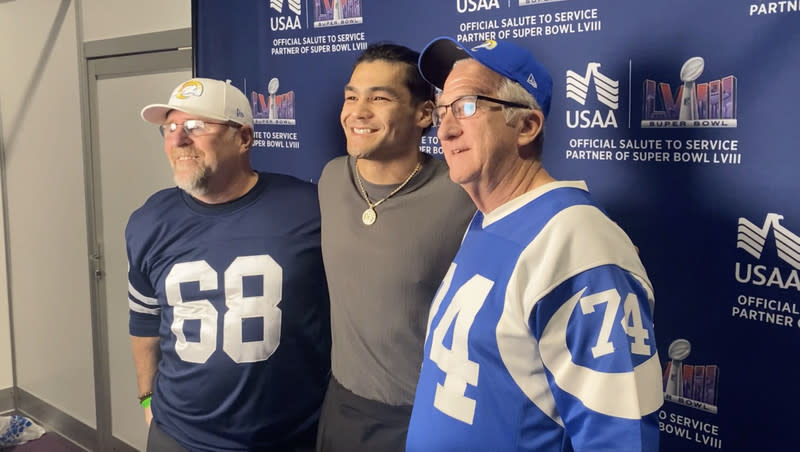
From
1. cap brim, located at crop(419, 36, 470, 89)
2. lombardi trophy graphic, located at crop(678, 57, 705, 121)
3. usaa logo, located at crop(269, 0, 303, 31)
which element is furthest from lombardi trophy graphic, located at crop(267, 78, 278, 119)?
lombardi trophy graphic, located at crop(678, 57, 705, 121)

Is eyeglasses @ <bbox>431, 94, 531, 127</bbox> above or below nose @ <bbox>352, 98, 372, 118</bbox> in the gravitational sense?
below

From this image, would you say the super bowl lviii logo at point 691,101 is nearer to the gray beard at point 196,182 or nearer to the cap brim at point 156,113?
the gray beard at point 196,182

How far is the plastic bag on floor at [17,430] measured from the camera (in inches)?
154

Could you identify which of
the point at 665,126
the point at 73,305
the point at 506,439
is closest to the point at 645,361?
the point at 506,439

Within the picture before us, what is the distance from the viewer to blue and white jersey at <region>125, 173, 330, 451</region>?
1869 mm

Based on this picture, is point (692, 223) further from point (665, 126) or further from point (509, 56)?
point (509, 56)

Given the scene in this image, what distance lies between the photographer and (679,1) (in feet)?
4.83

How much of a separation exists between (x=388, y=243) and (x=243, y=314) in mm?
484

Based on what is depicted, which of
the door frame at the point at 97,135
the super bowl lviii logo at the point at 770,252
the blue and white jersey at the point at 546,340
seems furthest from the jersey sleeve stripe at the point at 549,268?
the door frame at the point at 97,135

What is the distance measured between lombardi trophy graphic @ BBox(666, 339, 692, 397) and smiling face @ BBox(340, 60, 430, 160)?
30.2 inches

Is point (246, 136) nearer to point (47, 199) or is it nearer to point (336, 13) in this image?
point (336, 13)

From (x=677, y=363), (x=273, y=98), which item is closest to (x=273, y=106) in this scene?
(x=273, y=98)

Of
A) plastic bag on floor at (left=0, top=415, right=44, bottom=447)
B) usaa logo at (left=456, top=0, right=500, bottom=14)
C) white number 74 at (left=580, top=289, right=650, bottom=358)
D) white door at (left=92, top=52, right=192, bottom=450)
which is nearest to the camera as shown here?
white number 74 at (left=580, top=289, right=650, bottom=358)

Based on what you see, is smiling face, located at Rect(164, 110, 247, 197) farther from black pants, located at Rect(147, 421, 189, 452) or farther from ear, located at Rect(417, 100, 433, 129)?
black pants, located at Rect(147, 421, 189, 452)
